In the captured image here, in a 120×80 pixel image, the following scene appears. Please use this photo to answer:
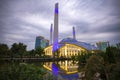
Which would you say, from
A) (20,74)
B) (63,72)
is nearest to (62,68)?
(63,72)

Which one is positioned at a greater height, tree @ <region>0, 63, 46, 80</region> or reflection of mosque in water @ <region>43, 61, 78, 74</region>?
tree @ <region>0, 63, 46, 80</region>

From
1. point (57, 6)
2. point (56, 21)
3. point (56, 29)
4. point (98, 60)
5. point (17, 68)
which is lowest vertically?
point (17, 68)

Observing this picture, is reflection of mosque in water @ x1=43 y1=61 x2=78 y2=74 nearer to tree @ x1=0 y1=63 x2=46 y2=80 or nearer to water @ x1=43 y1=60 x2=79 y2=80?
water @ x1=43 y1=60 x2=79 y2=80

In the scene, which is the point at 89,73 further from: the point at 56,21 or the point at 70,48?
the point at 70,48

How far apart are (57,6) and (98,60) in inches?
1863

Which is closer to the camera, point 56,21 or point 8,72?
point 8,72

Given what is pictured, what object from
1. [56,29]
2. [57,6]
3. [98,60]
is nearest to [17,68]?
[98,60]

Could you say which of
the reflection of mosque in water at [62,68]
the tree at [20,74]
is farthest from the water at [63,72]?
the tree at [20,74]

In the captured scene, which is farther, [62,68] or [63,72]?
[62,68]

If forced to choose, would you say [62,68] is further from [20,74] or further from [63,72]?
[20,74]

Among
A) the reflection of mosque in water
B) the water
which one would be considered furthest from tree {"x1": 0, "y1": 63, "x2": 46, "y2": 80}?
the reflection of mosque in water

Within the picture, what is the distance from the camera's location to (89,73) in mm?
4426

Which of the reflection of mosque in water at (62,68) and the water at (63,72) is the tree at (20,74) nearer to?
the water at (63,72)

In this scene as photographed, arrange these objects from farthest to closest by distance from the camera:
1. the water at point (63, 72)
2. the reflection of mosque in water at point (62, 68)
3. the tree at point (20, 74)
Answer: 1. the reflection of mosque in water at point (62, 68)
2. the water at point (63, 72)
3. the tree at point (20, 74)
